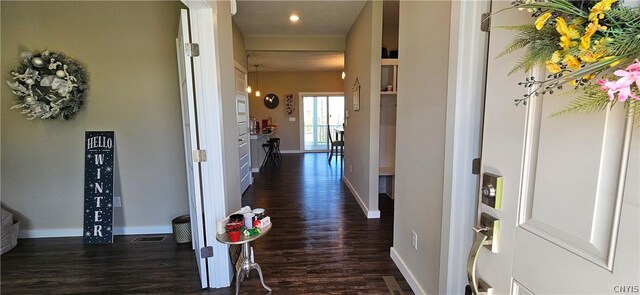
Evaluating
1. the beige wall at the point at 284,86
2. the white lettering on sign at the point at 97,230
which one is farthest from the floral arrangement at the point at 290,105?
the white lettering on sign at the point at 97,230

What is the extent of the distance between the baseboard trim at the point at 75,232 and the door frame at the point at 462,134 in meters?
2.78

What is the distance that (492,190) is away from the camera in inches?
32.8

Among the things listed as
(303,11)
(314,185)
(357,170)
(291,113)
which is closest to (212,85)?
(303,11)

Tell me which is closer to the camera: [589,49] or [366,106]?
[589,49]

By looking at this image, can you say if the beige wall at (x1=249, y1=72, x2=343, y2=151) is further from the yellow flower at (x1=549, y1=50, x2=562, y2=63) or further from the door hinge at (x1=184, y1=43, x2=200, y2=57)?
the yellow flower at (x1=549, y1=50, x2=562, y2=63)

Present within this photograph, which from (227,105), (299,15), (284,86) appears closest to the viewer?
(227,105)

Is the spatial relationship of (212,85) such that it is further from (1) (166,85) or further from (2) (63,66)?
(2) (63,66)

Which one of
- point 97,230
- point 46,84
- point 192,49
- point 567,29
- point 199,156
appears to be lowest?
point 97,230

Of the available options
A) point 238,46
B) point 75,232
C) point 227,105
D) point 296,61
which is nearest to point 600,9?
point 227,105

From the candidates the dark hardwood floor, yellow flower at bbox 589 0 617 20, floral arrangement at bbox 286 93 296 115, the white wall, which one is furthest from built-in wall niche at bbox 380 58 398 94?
floral arrangement at bbox 286 93 296 115

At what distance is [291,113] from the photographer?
353 inches

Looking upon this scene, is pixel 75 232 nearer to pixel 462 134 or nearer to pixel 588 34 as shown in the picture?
pixel 462 134

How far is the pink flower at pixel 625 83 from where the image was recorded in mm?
464

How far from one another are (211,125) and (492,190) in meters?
1.68
